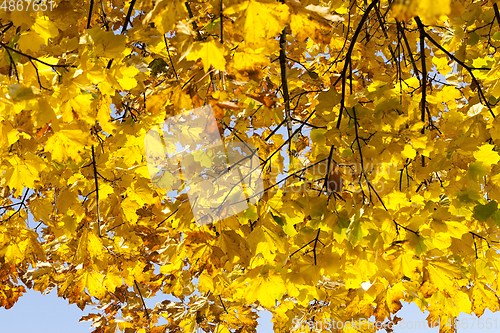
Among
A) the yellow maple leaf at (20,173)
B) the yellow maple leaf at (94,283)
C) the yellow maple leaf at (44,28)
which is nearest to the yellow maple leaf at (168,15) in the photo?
the yellow maple leaf at (44,28)

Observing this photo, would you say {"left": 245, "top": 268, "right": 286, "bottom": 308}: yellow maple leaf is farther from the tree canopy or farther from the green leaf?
the green leaf

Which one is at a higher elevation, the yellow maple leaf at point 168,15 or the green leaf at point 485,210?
the yellow maple leaf at point 168,15

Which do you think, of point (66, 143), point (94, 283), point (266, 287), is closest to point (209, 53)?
point (66, 143)

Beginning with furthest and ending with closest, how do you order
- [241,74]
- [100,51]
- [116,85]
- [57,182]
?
1. [57,182]
2. [116,85]
3. [100,51]
4. [241,74]

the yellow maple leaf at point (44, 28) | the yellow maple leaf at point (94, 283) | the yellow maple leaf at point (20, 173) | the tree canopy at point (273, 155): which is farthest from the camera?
the yellow maple leaf at point (94, 283)

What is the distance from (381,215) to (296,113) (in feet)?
5.85

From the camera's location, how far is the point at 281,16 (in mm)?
1062

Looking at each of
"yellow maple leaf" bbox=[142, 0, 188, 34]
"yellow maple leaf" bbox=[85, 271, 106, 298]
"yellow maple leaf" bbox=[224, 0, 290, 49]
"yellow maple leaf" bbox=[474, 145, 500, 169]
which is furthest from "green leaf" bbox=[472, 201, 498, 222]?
"yellow maple leaf" bbox=[85, 271, 106, 298]

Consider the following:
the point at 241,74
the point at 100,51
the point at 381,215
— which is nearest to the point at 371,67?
the point at 381,215

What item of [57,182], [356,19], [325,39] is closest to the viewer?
[325,39]

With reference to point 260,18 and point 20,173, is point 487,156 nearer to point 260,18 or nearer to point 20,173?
point 260,18

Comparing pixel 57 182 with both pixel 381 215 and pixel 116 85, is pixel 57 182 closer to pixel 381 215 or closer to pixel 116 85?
pixel 116 85

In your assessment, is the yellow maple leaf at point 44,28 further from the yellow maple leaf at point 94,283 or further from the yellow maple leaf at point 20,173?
the yellow maple leaf at point 94,283

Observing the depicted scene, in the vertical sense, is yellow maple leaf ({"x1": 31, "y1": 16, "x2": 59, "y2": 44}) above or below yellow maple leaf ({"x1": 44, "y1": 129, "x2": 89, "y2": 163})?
above
